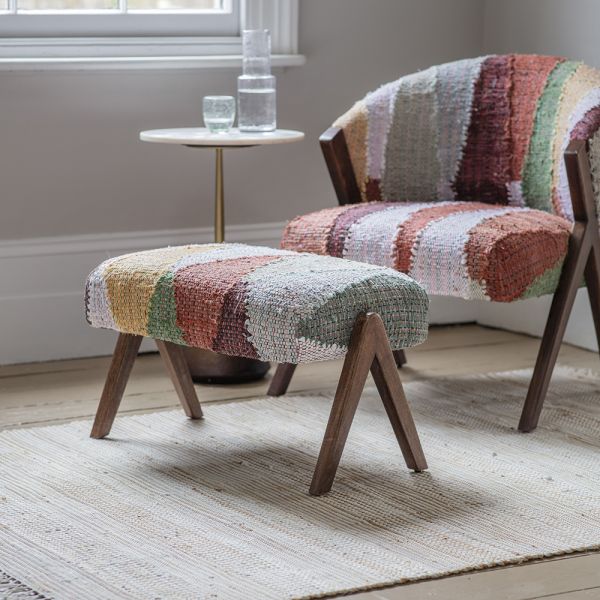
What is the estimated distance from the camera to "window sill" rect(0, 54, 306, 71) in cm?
320

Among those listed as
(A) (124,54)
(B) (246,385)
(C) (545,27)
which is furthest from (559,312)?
(A) (124,54)

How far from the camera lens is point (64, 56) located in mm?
3283

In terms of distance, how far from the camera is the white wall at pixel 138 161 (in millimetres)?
3285

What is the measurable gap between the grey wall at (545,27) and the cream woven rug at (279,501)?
1.08 meters

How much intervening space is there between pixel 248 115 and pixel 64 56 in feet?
1.71

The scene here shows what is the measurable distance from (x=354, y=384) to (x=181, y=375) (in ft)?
1.94

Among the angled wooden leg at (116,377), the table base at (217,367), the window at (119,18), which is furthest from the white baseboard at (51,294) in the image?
the angled wooden leg at (116,377)

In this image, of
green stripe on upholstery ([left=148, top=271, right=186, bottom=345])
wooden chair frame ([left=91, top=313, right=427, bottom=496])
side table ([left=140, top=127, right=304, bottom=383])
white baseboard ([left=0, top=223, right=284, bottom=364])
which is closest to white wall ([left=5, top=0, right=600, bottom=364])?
white baseboard ([left=0, top=223, right=284, bottom=364])

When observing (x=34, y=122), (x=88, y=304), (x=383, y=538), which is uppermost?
(x=34, y=122)

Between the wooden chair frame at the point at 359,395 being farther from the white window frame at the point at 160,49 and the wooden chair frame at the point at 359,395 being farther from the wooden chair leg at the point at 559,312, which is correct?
the white window frame at the point at 160,49

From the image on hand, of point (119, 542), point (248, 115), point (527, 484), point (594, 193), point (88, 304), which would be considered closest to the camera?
point (119, 542)

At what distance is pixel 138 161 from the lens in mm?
3416

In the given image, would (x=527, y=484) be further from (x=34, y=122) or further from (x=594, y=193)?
(x=34, y=122)

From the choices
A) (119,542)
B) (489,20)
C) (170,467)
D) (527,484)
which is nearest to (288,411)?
(170,467)
